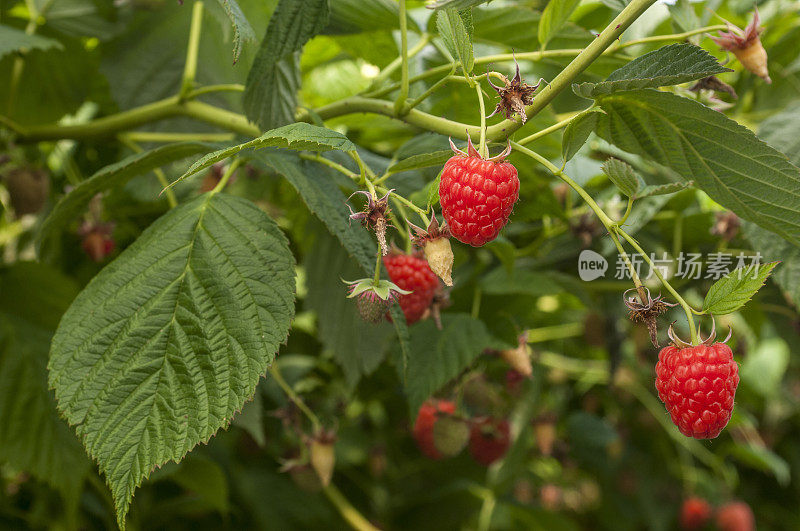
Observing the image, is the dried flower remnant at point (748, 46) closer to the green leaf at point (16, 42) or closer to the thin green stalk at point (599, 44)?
the thin green stalk at point (599, 44)

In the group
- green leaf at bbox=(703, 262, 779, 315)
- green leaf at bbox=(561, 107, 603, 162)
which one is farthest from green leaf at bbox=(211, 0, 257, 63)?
green leaf at bbox=(703, 262, 779, 315)

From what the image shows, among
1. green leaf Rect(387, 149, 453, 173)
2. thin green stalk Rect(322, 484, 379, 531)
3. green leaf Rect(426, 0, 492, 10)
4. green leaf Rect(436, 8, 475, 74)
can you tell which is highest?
green leaf Rect(426, 0, 492, 10)

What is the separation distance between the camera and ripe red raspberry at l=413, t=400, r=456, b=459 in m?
0.92

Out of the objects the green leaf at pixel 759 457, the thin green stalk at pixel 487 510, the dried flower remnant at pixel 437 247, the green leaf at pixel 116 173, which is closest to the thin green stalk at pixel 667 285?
the dried flower remnant at pixel 437 247

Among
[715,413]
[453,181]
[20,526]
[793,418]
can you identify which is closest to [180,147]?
[453,181]

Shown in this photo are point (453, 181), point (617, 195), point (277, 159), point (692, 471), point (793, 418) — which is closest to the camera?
point (453, 181)

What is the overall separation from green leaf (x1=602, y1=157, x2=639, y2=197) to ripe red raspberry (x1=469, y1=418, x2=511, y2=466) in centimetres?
63

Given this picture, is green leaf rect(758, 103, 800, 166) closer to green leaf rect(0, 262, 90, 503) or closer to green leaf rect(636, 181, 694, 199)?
green leaf rect(636, 181, 694, 199)

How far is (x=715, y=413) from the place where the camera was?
0.48 m

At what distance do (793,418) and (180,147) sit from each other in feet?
6.69

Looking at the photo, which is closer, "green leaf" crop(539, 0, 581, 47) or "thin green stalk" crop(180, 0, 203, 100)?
"green leaf" crop(539, 0, 581, 47)

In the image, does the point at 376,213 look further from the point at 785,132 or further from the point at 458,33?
the point at 785,132

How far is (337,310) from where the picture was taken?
818 millimetres

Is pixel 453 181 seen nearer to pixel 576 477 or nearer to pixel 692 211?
pixel 692 211
